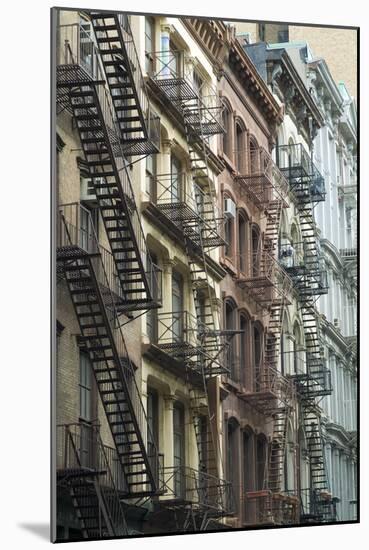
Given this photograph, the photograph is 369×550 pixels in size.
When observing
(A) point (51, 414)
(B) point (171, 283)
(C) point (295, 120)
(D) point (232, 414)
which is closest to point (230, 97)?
(C) point (295, 120)

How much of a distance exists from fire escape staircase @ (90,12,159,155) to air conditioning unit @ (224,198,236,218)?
6.22 ft

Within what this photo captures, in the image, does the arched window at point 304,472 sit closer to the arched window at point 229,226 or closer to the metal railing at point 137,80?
the arched window at point 229,226

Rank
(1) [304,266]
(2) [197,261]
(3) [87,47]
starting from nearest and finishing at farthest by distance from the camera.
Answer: (3) [87,47]
(2) [197,261]
(1) [304,266]

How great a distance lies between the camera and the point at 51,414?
23.3m

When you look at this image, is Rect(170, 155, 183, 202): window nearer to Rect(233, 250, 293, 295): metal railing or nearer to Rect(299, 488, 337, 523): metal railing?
Rect(233, 250, 293, 295): metal railing

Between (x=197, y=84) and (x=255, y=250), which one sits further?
(x=255, y=250)

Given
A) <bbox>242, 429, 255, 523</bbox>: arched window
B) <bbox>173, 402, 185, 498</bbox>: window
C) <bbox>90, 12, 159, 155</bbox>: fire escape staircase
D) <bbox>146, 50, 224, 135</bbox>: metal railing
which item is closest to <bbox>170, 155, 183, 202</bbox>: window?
<bbox>146, 50, 224, 135</bbox>: metal railing

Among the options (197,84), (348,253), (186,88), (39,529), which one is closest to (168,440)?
(39,529)

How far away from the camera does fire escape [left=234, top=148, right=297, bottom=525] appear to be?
89.1ft

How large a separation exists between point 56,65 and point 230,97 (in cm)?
476

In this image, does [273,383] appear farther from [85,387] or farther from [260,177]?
[85,387]

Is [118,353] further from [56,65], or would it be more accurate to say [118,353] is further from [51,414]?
[56,65]

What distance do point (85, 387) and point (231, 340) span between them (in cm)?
325

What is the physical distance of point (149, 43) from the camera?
2572 centimetres
